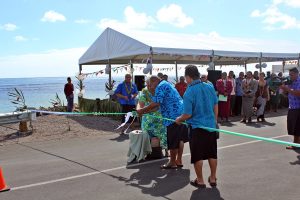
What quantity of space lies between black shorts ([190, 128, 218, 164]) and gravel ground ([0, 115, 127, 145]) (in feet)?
19.5

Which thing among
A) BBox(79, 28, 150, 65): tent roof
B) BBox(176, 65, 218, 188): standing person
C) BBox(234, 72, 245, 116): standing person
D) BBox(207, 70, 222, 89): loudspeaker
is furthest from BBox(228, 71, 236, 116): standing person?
BBox(176, 65, 218, 188): standing person

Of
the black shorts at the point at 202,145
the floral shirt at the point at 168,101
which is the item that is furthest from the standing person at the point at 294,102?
the black shorts at the point at 202,145

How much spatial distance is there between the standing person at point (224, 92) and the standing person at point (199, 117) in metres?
8.32

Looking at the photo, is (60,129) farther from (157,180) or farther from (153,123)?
(157,180)

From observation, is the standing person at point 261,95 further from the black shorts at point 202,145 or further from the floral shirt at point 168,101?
the black shorts at point 202,145

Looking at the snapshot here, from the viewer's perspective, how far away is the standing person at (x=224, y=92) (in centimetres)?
1369

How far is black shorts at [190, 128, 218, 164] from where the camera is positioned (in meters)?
5.45

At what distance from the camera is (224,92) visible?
45.2 feet

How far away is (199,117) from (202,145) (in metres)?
0.41

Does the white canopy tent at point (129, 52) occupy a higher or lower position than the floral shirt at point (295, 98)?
higher

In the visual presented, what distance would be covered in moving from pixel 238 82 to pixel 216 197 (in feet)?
35.3

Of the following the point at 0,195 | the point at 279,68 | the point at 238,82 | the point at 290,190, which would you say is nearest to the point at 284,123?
the point at 238,82

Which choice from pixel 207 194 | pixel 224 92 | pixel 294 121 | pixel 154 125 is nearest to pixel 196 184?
pixel 207 194

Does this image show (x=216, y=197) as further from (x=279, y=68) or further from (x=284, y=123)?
(x=279, y=68)
